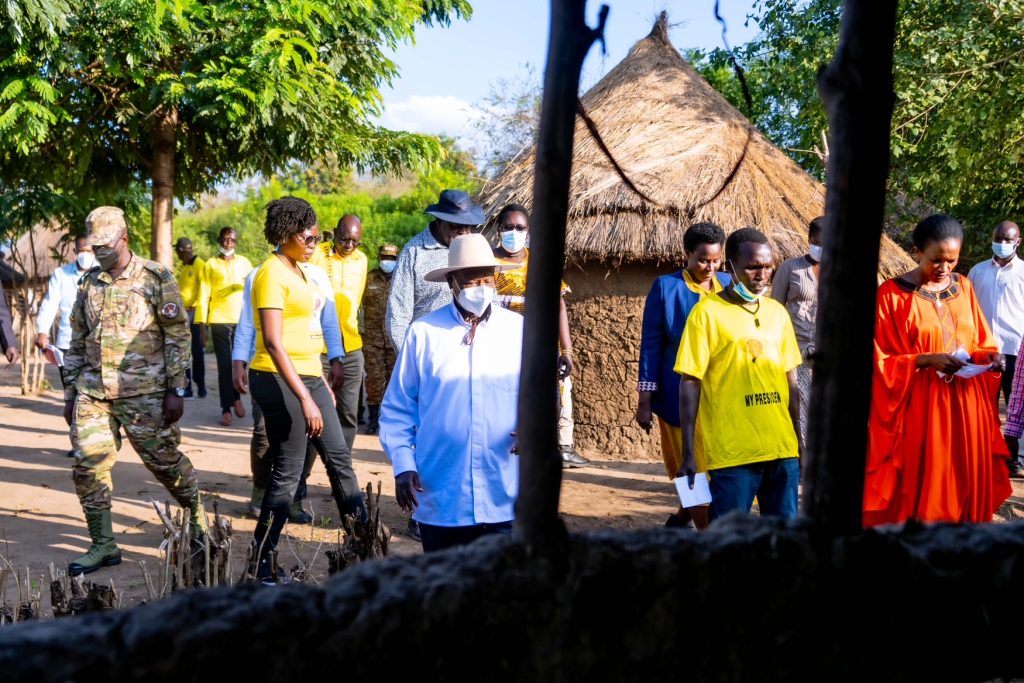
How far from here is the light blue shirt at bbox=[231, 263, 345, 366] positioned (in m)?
5.34

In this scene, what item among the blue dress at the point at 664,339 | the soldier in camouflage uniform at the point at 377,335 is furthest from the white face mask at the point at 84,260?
the blue dress at the point at 664,339

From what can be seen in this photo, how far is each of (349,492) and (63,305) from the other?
516cm

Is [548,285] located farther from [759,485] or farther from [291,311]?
[291,311]

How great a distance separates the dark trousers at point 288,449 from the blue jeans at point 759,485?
163 centimetres

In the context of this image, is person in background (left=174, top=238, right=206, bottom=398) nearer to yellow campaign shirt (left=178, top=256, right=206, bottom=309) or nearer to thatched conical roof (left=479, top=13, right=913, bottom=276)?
yellow campaign shirt (left=178, top=256, right=206, bottom=309)

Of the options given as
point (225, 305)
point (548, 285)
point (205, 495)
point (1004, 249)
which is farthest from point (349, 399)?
point (548, 285)

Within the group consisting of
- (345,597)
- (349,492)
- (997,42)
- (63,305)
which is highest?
(997,42)

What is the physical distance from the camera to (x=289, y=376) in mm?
4812

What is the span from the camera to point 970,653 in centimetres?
161

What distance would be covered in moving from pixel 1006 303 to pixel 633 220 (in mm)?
3186

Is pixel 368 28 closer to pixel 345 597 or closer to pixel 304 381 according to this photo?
pixel 304 381

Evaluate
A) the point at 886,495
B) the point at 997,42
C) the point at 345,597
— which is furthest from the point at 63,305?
the point at 997,42

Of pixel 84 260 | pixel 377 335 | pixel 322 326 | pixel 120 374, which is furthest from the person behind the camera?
pixel 377 335

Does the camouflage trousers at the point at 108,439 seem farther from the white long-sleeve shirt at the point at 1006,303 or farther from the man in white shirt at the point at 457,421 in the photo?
the white long-sleeve shirt at the point at 1006,303
